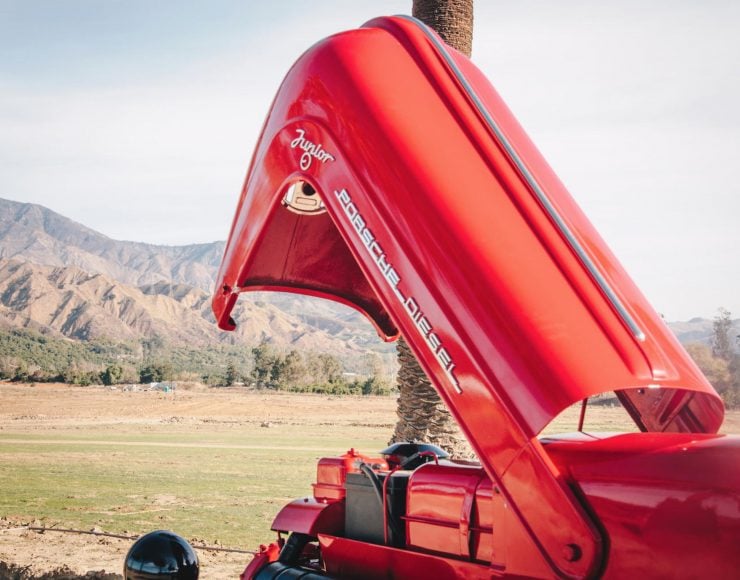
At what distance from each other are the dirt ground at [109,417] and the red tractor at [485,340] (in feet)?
15.2

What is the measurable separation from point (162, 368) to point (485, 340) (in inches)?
3038

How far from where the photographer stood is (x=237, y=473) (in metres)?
19.5

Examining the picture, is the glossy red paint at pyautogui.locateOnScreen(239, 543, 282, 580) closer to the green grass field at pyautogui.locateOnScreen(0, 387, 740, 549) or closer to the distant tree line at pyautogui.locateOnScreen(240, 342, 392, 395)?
the green grass field at pyautogui.locateOnScreen(0, 387, 740, 549)

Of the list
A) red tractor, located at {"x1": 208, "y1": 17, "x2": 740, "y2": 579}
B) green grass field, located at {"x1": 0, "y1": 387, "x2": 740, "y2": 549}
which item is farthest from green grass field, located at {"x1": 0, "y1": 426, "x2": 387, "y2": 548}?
red tractor, located at {"x1": 208, "y1": 17, "x2": 740, "y2": 579}

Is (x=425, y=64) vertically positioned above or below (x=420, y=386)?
Answer: above

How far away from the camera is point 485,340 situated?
11.0 ft

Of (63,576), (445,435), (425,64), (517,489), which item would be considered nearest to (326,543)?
(517,489)

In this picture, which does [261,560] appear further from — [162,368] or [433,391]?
[162,368]

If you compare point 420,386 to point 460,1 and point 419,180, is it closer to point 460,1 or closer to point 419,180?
point 460,1

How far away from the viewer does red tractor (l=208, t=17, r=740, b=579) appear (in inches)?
119

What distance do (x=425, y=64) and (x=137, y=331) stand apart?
188895 millimetres

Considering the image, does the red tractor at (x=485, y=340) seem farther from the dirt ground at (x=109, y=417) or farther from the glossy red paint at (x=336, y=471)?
the dirt ground at (x=109, y=417)

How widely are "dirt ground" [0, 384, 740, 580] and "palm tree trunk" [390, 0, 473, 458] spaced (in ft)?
10.1

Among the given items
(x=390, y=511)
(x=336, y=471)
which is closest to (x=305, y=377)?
(x=336, y=471)
